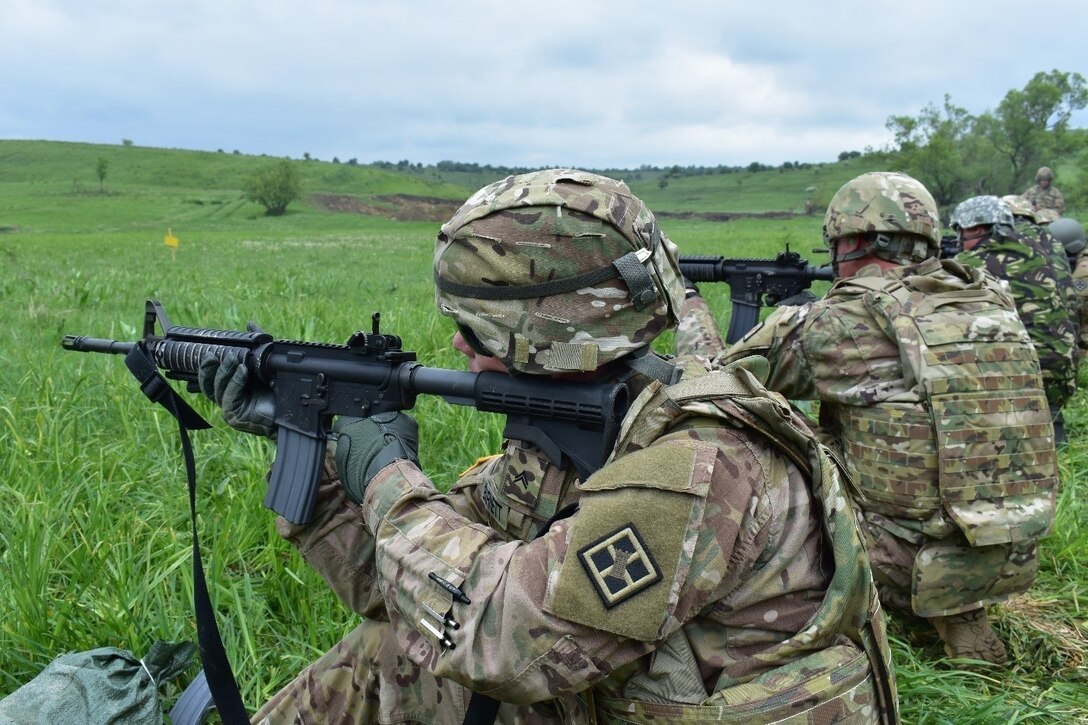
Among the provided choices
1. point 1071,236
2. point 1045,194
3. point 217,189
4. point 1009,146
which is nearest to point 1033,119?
point 1009,146

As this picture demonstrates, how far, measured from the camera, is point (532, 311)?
82.5 inches

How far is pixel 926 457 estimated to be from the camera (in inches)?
145

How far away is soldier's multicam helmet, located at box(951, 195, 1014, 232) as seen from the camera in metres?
6.61

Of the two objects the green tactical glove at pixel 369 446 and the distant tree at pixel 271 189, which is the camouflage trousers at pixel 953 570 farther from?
the distant tree at pixel 271 189

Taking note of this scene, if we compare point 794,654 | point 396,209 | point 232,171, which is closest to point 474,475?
point 794,654

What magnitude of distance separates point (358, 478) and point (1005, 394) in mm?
2960

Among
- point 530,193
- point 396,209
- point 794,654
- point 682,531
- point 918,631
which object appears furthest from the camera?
point 396,209

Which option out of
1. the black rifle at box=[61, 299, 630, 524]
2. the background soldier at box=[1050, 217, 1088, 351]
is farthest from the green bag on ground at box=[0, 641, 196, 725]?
the background soldier at box=[1050, 217, 1088, 351]

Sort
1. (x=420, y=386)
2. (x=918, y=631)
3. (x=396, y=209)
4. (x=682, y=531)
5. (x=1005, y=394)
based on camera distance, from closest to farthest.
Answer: (x=682, y=531)
(x=420, y=386)
(x=1005, y=394)
(x=918, y=631)
(x=396, y=209)

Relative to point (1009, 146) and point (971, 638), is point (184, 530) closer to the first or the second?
point (971, 638)

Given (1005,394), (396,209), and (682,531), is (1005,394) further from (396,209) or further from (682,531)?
(396,209)

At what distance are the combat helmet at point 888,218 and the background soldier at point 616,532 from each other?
2.60 metres

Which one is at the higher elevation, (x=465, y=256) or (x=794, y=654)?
(x=465, y=256)

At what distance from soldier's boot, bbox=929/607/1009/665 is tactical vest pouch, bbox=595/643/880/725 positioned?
211 centimetres
